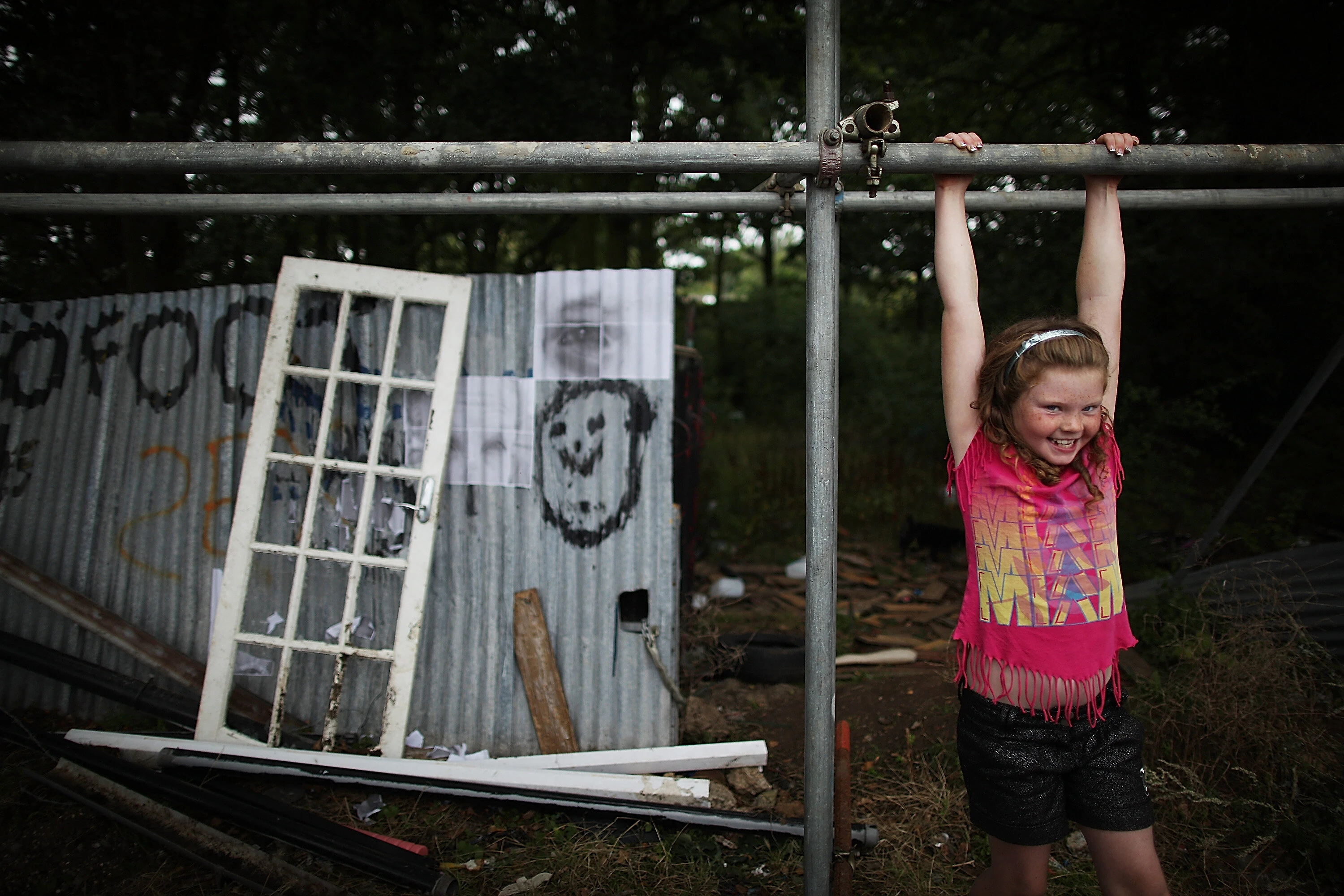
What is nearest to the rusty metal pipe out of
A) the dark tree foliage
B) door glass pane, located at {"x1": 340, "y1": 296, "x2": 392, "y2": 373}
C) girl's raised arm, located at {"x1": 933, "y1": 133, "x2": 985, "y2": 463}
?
door glass pane, located at {"x1": 340, "y1": 296, "x2": 392, "y2": 373}

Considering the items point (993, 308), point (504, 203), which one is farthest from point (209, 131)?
point (993, 308)

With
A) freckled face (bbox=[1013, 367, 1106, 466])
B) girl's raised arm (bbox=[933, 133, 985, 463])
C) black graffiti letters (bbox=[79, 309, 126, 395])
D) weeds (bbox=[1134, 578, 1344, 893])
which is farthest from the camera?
black graffiti letters (bbox=[79, 309, 126, 395])

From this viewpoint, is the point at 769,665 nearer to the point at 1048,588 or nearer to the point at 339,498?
the point at 339,498

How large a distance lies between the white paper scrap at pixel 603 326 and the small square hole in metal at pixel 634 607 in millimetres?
1163

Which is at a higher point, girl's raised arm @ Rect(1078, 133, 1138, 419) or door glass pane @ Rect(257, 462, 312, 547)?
girl's raised arm @ Rect(1078, 133, 1138, 419)

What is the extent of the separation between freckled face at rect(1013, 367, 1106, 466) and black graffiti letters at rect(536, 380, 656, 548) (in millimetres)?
2214

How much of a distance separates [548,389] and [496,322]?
0.45m

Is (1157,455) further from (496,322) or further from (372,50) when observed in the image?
(372,50)

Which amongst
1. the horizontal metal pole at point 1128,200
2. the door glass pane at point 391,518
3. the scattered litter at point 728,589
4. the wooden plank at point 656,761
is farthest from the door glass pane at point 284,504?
the scattered litter at point 728,589

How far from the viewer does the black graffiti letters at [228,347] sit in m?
3.96

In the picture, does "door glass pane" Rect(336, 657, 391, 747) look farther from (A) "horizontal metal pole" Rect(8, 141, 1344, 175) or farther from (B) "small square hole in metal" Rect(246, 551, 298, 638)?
(A) "horizontal metal pole" Rect(8, 141, 1344, 175)

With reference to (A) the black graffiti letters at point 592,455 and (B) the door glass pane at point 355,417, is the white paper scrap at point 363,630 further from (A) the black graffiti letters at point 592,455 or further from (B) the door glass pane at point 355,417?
(A) the black graffiti letters at point 592,455

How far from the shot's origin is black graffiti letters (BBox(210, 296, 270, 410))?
3.96 metres

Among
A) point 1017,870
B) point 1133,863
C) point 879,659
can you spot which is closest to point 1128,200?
point 1133,863
